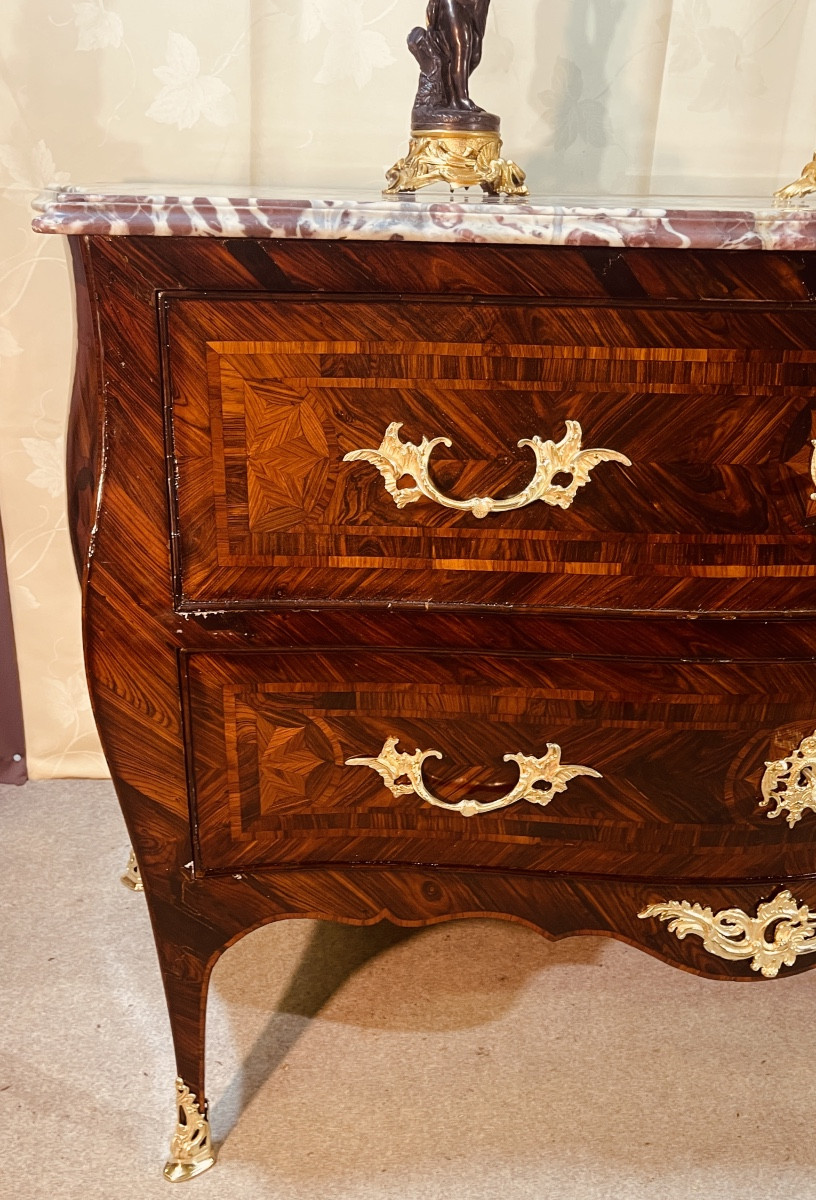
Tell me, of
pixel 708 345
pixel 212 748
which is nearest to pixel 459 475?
pixel 708 345

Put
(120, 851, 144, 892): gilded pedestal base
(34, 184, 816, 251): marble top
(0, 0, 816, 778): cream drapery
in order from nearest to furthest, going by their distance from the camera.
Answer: (34, 184, 816, 251): marble top < (0, 0, 816, 778): cream drapery < (120, 851, 144, 892): gilded pedestal base

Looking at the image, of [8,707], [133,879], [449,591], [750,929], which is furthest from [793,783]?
[8,707]

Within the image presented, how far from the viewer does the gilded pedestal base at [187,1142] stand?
35.5 inches

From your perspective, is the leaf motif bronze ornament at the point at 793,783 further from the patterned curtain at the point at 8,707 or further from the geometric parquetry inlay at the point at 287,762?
the patterned curtain at the point at 8,707

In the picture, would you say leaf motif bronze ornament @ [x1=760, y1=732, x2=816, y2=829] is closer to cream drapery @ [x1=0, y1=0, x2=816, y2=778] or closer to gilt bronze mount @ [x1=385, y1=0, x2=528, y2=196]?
gilt bronze mount @ [x1=385, y1=0, x2=528, y2=196]

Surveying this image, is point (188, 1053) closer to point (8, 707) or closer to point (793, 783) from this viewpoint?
point (793, 783)

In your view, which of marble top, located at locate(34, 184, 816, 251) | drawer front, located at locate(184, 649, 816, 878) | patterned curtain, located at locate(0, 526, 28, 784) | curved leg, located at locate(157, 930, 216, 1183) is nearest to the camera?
marble top, located at locate(34, 184, 816, 251)

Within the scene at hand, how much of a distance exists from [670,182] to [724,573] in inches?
27.9

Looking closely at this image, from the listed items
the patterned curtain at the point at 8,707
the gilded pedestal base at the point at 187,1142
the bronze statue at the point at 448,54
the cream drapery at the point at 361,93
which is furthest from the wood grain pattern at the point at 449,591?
the patterned curtain at the point at 8,707

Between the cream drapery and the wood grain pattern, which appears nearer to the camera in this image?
the wood grain pattern

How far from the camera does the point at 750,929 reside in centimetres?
82

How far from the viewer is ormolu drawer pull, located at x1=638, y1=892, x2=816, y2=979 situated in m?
0.82

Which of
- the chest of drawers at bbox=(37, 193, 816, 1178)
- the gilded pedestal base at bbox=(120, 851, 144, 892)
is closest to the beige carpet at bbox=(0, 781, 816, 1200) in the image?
the gilded pedestal base at bbox=(120, 851, 144, 892)

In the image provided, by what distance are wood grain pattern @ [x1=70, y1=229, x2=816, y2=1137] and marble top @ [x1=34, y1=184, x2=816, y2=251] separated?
29 mm
